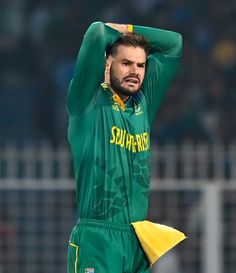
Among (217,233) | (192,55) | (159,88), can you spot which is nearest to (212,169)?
(217,233)

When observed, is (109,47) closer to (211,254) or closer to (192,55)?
(211,254)

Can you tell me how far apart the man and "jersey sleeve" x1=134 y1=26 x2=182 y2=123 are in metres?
0.26

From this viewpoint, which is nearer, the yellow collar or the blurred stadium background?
the yellow collar

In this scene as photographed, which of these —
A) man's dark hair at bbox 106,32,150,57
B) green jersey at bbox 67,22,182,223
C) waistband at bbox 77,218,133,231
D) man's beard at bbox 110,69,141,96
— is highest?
man's dark hair at bbox 106,32,150,57

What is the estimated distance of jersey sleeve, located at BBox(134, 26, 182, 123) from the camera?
21.9 feet

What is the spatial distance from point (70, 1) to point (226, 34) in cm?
166

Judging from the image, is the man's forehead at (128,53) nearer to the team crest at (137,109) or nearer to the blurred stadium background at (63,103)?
the team crest at (137,109)

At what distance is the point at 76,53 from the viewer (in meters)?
13.9

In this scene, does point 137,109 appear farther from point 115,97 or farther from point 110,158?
point 110,158

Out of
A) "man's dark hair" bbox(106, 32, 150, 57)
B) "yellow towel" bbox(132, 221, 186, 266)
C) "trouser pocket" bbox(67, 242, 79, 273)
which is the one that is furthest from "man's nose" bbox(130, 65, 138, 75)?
"trouser pocket" bbox(67, 242, 79, 273)

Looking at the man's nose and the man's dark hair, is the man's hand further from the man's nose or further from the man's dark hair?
the man's nose

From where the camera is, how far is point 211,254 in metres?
10.9

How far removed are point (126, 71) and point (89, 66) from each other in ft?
0.69

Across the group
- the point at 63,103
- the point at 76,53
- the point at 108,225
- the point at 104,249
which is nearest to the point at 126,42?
the point at 108,225
